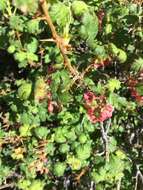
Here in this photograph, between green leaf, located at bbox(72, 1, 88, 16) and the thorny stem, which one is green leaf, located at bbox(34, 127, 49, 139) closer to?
the thorny stem

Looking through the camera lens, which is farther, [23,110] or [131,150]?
[131,150]

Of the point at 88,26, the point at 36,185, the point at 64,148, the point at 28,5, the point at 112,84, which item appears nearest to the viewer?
the point at 28,5

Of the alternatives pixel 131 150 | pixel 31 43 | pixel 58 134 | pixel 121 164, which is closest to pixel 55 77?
pixel 31 43

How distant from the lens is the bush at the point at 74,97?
6.23ft

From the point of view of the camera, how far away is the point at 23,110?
2.36 m

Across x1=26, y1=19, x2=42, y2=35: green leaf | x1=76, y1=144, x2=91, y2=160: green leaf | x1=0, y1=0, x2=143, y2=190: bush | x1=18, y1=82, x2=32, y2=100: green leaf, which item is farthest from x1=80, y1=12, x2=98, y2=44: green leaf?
x1=76, y1=144, x2=91, y2=160: green leaf

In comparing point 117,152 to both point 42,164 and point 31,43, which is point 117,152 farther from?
point 31,43

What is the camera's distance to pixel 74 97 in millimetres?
2172

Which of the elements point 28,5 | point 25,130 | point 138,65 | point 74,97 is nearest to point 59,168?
point 25,130

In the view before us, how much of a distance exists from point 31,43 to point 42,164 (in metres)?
0.62

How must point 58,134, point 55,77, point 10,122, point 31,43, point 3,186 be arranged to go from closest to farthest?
point 55,77
point 31,43
point 58,134
point 10,122
point 3,186

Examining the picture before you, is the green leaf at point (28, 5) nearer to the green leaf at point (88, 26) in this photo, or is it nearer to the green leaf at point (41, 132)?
the green leaf at point (88, 26)

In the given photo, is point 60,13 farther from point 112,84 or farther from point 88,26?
point 112,84

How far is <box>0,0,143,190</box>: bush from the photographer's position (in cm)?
190
